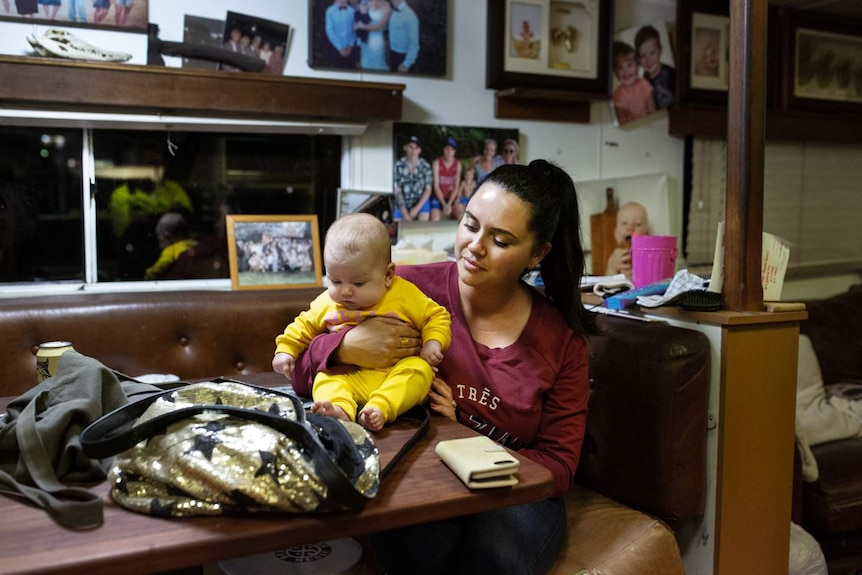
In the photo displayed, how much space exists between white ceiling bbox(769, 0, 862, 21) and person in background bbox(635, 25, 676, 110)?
73 centimetres

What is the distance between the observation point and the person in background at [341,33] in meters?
2.68

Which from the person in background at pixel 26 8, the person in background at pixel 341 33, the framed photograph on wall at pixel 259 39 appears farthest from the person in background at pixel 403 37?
the person in background at pixel 26 8

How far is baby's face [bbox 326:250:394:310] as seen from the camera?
1.41 m

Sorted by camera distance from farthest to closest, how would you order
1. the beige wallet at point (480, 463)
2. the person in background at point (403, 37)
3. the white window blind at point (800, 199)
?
the white window blind at point (800, 199)
the person in background at point (403, 37)
the beige wallet at point (480, 463)

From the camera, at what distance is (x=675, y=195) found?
3.47 m

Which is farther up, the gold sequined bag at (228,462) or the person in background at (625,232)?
the person in background at (625,232)

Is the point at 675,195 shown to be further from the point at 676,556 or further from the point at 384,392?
the point at 384,392

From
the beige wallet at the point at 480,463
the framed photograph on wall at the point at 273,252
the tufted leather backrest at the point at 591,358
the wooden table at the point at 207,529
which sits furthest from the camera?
the framed photograph on wall at the point at 273,252

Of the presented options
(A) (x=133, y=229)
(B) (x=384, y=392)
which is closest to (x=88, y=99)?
(A) (x=133, y=229)

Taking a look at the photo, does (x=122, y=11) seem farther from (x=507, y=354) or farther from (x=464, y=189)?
(x=507, y=354)

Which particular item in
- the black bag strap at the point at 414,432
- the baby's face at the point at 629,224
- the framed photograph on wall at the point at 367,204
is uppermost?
the framed photograph on wall at the point at 367,204

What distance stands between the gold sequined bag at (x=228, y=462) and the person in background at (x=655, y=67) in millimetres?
2720

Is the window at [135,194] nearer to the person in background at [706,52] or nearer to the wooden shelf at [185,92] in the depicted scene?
the wooden shelf at [185,92]

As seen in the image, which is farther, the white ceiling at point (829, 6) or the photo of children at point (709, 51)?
the white ceiling at point (829, 6)
